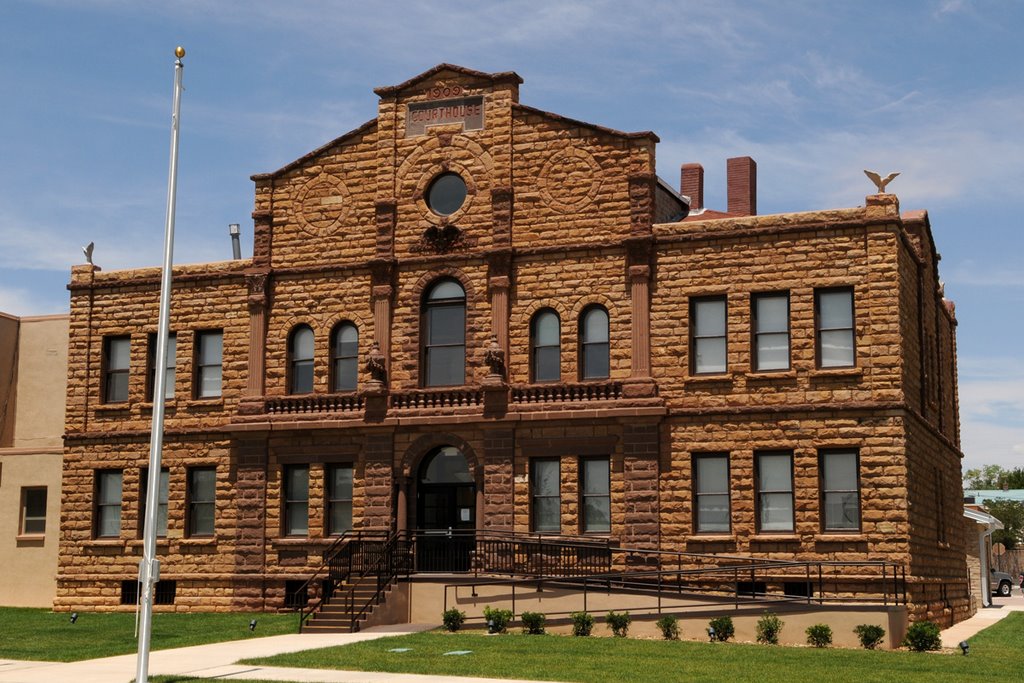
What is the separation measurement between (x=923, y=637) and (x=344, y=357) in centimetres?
1682

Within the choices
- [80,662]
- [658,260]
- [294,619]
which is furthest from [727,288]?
[80,662]

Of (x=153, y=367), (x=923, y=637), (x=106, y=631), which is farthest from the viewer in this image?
(x=153, y=367)

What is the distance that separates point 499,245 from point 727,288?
19.6 ft

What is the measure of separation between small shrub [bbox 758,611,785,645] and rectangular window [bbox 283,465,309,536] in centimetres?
1332

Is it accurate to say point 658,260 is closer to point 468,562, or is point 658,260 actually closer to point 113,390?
point 468,562

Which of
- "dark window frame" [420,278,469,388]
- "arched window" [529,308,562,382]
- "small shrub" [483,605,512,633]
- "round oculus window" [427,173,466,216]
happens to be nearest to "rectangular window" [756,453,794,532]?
"arched window" [529,308,562,382]

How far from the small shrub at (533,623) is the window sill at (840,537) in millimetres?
7016

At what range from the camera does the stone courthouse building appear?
3094 centimetres

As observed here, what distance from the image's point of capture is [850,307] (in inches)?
1226

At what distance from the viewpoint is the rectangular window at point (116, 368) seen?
38.3 m

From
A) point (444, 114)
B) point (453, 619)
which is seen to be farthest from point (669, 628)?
point (444, 114)

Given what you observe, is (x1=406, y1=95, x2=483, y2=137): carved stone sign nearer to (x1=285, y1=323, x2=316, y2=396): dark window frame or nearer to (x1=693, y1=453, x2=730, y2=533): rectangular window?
(x1=285, y1=323, x2=316, y2=396): dark window frame

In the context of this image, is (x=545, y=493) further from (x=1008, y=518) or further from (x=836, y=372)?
(x=1008, y=518)

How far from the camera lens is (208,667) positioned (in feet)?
73.2
